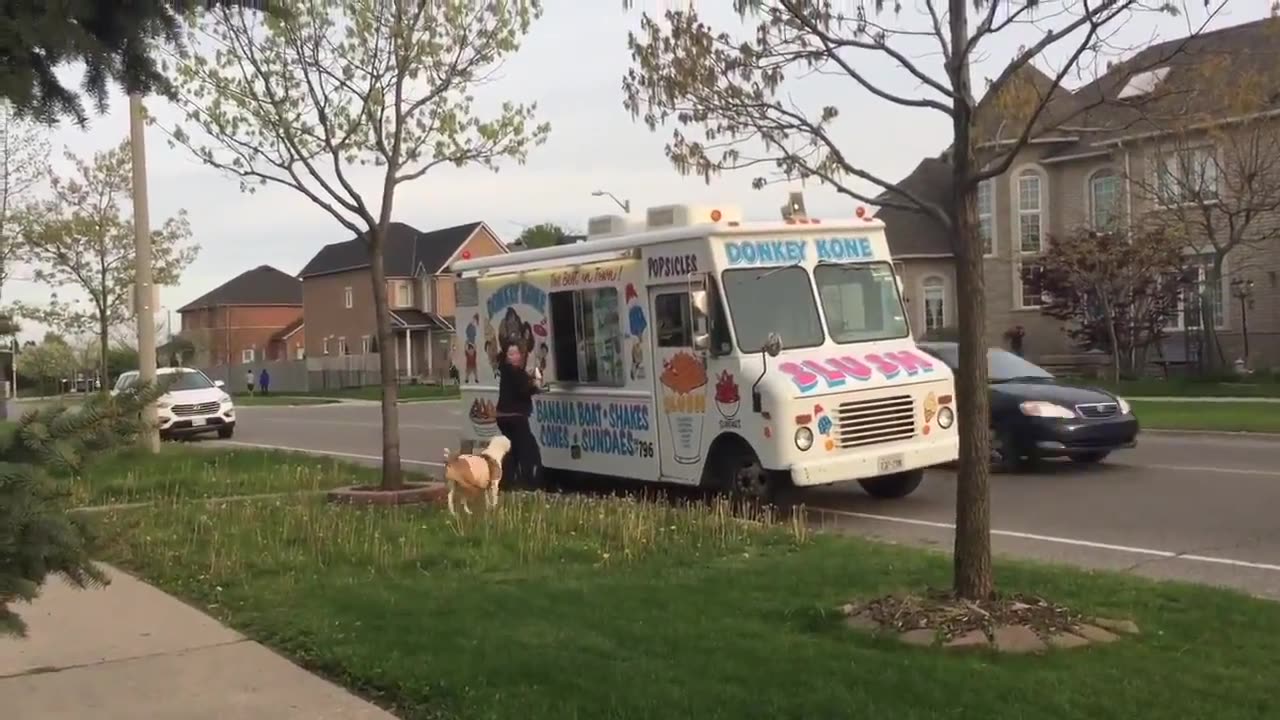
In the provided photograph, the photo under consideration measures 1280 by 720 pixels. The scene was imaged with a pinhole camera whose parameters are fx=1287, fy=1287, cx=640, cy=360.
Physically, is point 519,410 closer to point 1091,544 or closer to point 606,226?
point 606,226

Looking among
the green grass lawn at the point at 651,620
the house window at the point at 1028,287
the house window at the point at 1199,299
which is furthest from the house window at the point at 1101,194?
the green grass lawn at the point at 651,620

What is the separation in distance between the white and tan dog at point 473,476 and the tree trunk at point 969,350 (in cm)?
527

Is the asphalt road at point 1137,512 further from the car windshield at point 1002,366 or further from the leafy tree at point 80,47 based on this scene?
the leafy tree at point 80,47

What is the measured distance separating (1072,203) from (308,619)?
116ft

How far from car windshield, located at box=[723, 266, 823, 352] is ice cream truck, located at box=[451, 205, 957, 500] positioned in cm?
1

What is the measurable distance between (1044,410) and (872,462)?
4.21 metres

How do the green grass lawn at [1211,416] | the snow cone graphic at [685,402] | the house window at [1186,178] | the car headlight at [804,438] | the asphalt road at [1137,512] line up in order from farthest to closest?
the house window at [1186,178] < the green grass lawn at [1211,416] < the snow cone graphic at [685,402] < the car headlight at [804,438] < the asphalt road at [1137,512]

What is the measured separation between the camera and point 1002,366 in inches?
648

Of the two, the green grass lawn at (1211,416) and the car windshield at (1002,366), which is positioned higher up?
the car windshield at (1002,366)

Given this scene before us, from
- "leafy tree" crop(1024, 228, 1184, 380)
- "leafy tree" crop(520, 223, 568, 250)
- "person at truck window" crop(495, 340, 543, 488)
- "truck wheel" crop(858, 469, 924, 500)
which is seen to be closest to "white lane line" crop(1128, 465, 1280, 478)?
"truck wheel" crop(858, 469, 924, 500)

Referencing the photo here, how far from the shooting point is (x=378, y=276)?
12914 mm

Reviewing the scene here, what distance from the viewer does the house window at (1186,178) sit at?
94.2ft

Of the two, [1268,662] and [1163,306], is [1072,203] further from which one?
[1268,662]

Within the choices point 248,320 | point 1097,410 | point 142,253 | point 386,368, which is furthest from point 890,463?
point 248,320
